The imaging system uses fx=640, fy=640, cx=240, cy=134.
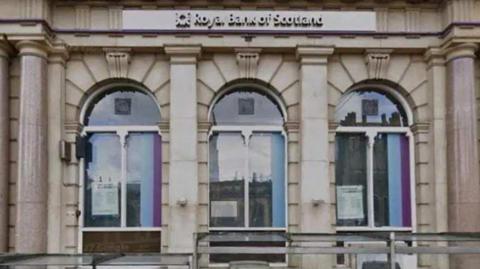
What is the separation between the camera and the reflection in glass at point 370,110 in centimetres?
1525

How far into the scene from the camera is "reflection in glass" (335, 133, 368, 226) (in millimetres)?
14984

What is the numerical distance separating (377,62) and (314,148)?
8.27 feet

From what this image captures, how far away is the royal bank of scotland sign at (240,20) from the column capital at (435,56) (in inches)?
55.8

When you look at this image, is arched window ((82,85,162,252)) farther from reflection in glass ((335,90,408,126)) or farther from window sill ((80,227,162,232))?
reflection in glass ((335,90,408,126))

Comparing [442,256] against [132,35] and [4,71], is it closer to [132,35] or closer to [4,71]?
[132,35]

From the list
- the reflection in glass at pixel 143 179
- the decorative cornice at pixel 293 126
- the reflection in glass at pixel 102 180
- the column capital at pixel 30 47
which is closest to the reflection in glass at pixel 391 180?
the decorative cornice at pixel 293 126

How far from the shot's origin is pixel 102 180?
1497 cm

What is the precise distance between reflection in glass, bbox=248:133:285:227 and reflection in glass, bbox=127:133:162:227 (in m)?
2.18

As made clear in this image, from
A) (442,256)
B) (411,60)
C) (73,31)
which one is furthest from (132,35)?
(442,256)

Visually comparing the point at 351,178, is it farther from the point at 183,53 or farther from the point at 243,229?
the point at 183,53

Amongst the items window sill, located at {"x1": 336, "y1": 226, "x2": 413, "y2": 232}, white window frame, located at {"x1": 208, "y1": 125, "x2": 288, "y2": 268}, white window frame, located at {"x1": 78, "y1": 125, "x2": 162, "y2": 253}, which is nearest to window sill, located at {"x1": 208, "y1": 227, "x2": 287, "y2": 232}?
white window frame, located at {"x1": 208, "y1": 125, "x2": 288, "y2": 268}

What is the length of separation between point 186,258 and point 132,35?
7.19m

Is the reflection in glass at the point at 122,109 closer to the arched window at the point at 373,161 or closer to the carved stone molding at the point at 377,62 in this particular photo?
the arched window at the point at 373,161

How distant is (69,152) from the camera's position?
14.4 meters
